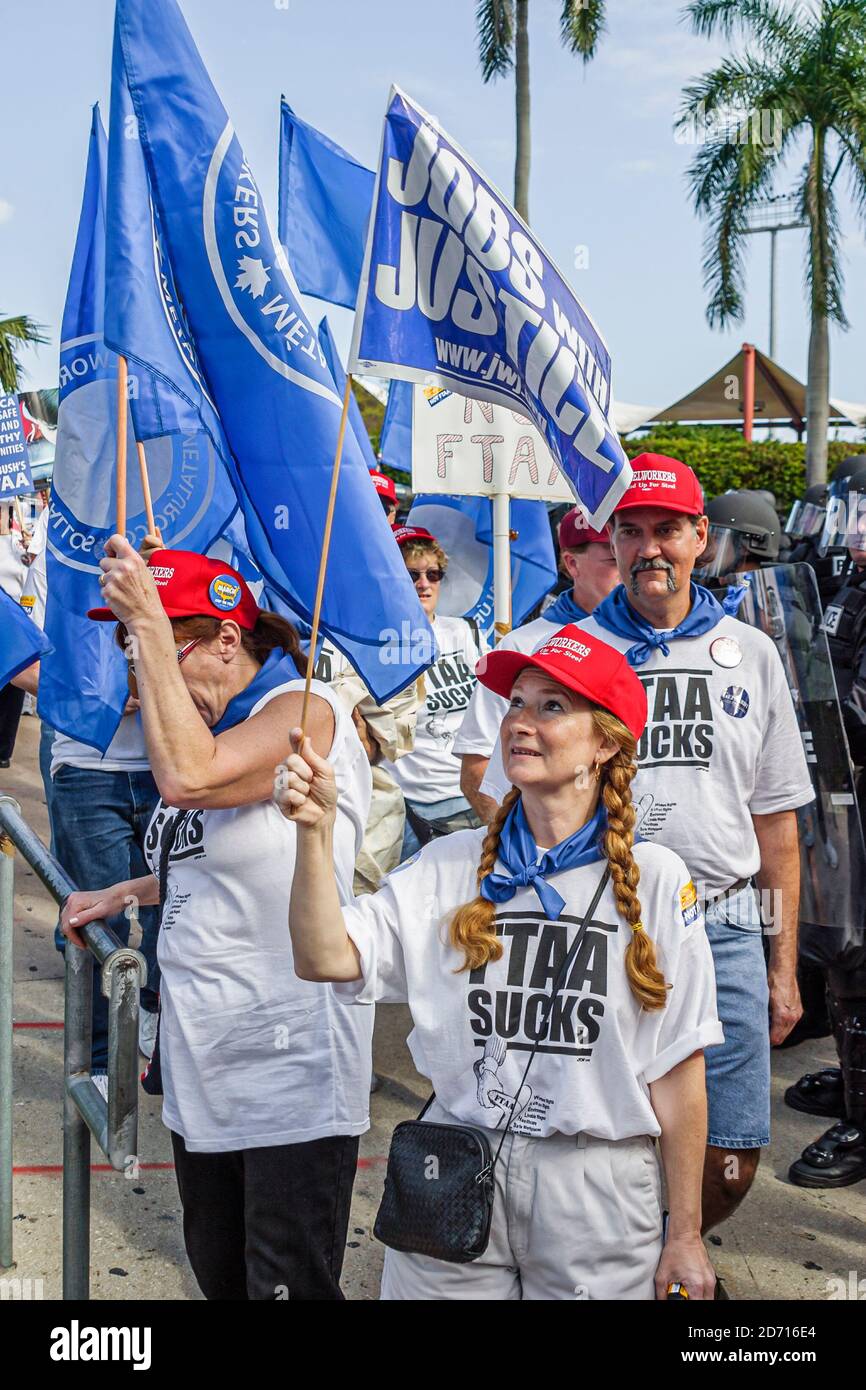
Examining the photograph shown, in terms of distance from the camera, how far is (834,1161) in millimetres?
4527

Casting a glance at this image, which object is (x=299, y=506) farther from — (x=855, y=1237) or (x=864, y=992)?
(x=855, y=1237)

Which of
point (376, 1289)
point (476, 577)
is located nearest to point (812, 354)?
point (476, 577)

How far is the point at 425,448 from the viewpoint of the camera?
5973 millimetres

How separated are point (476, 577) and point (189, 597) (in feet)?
15.0

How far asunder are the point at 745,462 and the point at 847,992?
18610 millimetres

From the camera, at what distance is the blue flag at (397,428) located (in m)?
7.28

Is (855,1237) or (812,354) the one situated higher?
(812,354)

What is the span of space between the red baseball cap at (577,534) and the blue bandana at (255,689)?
1.42m

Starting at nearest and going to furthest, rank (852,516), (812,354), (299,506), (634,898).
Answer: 1. (634,898)
2. (299,506)
3. (852,516)
4. (812,354)

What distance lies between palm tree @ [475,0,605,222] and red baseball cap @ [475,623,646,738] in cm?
1831

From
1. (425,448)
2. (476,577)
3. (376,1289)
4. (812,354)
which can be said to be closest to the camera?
(376,1289)

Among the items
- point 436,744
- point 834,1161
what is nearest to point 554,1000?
point 834,1161

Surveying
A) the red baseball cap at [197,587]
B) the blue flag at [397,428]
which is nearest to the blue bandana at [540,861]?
the red baseball cap at [197,587]
